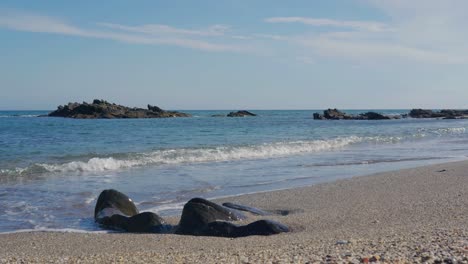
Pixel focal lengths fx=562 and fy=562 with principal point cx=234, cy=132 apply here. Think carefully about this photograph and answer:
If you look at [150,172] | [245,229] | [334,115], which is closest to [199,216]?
[245,229]

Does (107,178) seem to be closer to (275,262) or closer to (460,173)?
(460,173)

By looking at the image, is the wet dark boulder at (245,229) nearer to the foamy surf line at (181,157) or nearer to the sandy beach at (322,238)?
the sandy beach at (322,238)

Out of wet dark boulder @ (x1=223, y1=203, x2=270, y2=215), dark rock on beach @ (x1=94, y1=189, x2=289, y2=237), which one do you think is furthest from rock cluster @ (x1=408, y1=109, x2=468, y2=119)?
dark rock on beach @ (x1=94, y1=189, x2=289, y2=237)

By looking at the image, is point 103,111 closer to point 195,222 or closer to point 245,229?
point 195,222

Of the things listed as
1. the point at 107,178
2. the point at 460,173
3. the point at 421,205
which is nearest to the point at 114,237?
the point at 421,205

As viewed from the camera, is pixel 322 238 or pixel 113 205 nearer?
pixel 322 238

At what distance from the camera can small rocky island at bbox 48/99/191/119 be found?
83.6m

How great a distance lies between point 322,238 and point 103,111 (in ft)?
258

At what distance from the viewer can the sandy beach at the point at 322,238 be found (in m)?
6.65

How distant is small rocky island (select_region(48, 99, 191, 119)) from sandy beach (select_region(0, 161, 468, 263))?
7287cm

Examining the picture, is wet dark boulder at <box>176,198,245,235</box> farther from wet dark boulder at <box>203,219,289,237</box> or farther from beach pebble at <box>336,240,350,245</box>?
beach pebble at <box>336,240,350,245</box>

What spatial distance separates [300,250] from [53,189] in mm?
9771

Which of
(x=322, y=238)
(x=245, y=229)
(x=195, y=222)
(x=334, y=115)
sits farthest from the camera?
(x=334, y=115)

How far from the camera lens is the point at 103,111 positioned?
84000mm
